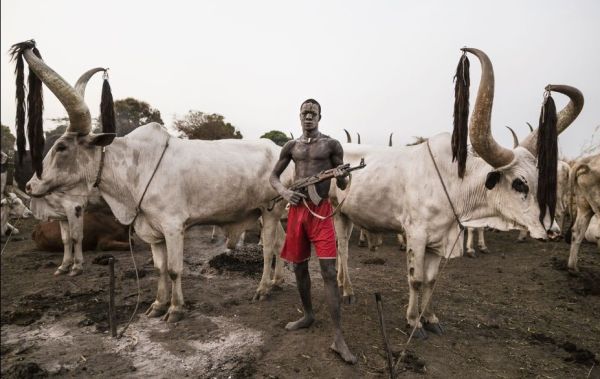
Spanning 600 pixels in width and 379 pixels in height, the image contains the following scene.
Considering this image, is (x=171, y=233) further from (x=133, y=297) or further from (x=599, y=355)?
(x=599, y=355)

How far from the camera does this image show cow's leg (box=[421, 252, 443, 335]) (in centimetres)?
422

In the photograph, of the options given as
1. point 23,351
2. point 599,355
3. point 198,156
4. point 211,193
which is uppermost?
point 198,156

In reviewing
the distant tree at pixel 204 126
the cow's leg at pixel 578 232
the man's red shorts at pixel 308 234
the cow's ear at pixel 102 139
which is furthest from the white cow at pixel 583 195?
the distant tree at pixel 204 126

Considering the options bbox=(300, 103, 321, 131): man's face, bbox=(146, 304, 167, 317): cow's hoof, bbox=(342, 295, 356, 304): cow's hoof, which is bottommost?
bbox=(342, 295, 356, 304): cow's hoof

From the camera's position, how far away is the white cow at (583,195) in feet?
21.5

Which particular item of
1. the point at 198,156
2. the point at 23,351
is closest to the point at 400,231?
the point at 198,156

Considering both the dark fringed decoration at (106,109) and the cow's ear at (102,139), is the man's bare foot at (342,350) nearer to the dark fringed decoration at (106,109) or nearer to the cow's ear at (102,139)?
the cow's ear at (102,139)

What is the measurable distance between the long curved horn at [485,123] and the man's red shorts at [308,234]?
1654mm

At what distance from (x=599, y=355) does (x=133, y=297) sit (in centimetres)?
578

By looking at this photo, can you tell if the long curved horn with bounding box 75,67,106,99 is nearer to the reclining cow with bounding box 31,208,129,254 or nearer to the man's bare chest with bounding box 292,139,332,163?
the man's bare chest with bounding box 292,139,332,163

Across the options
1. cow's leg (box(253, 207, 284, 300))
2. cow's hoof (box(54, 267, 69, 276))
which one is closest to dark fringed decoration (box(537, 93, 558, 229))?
cow's leg (box(253, 207, 284, 300))

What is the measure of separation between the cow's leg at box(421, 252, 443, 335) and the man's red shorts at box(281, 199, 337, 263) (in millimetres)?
1289

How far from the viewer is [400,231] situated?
4609 mm

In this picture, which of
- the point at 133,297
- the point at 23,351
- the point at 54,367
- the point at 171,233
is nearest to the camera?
the point at 54,367
